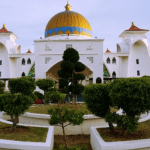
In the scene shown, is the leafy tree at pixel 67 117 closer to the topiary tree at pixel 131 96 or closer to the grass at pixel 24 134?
the grass at pixel 24 134

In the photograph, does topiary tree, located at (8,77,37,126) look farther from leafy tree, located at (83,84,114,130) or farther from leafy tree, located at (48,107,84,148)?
leafy tree, located at (83,84,114,130)

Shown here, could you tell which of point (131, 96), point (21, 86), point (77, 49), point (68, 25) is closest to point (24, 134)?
point (21, 86)

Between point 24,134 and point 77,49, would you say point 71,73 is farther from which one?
point 77,49

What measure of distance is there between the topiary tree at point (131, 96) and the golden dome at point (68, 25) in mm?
14698

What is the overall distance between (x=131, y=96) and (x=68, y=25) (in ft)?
50.4

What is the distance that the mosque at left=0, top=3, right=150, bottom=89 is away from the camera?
1659cm

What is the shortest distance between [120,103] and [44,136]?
7.60 feet

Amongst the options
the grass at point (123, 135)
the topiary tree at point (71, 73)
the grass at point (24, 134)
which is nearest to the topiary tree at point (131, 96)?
the grass at point (123, 135)

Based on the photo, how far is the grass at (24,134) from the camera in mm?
4466

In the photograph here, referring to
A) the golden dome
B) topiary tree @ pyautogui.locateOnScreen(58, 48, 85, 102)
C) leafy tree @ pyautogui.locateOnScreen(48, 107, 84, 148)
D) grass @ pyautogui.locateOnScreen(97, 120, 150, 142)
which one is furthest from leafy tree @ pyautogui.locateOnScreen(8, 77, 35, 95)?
the golden dome

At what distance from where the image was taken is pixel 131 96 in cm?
399

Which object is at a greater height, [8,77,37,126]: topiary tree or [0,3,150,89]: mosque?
[0,3,150,89]: mosque

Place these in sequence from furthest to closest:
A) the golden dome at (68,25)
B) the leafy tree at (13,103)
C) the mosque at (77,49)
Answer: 1. the golden dome at (68,25)
2. the mosque at (77,49)
3. the leafy tree at (13,103)

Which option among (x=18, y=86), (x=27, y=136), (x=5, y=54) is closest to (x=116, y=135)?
(x=27, y=136)
